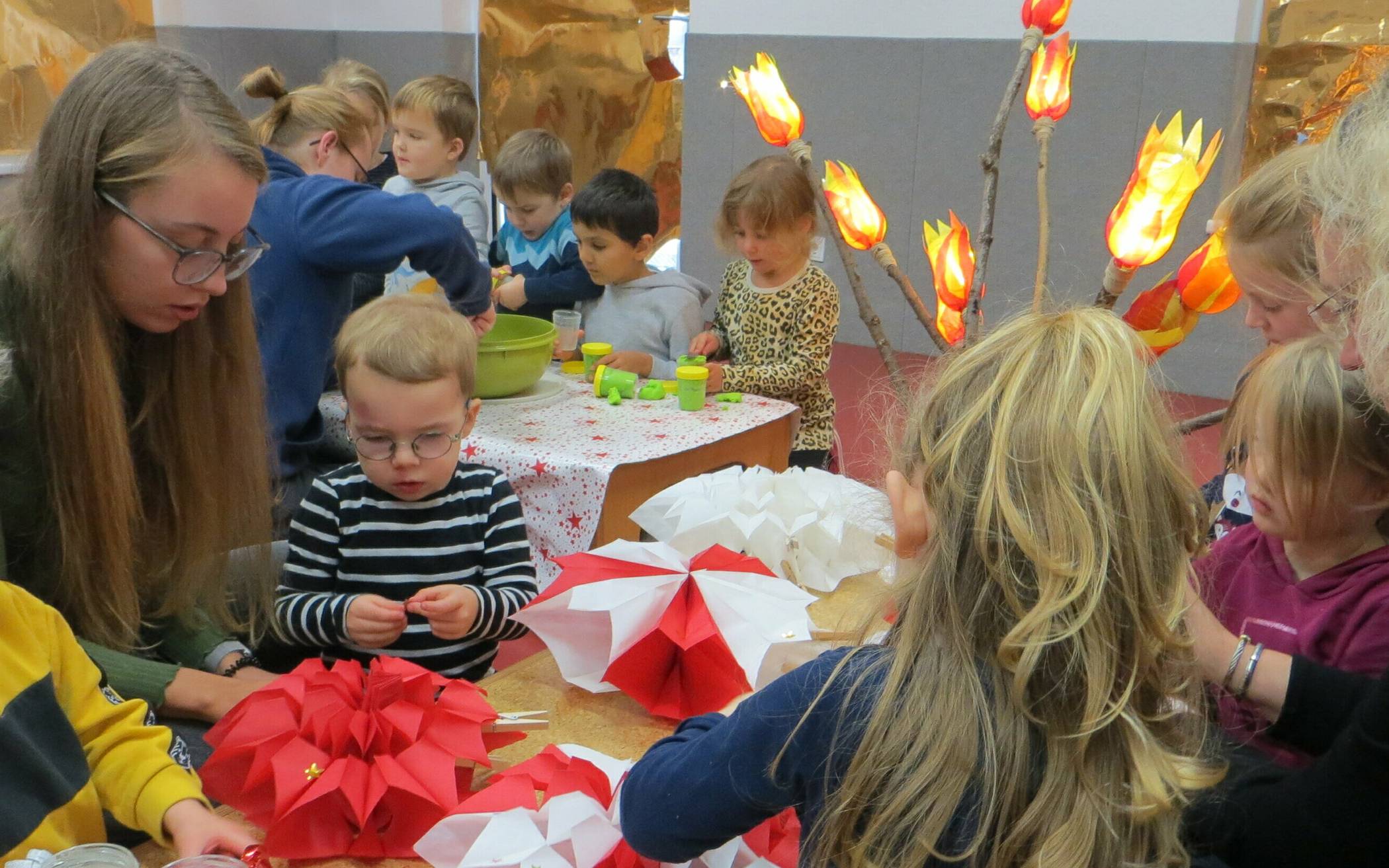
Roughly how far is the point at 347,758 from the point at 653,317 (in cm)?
199

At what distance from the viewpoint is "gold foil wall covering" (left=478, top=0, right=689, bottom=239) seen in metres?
5.77

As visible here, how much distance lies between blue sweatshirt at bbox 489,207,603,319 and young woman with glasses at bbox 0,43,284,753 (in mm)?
1578

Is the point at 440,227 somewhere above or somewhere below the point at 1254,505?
above

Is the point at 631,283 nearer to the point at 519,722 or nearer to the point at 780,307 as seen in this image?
the point at 780,307

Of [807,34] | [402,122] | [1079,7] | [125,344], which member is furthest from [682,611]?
[807,34]

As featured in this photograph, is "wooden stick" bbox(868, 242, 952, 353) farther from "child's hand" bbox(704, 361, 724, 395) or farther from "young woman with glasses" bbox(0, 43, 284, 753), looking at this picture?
"child's hand" bbox(704, 361, 724, 395)

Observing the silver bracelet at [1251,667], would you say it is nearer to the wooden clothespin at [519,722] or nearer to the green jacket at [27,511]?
the wooden clothespin at [519,722]

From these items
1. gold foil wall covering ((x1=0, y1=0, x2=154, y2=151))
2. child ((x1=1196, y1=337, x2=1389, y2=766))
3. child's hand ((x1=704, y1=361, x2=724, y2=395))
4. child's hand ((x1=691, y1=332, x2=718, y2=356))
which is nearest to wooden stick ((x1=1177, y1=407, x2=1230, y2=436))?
child ((x1=1196, y1=337, x2=1389, y2=766))

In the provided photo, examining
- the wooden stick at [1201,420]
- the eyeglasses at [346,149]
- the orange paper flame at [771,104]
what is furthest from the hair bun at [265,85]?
the wooden stick at [1201,420]

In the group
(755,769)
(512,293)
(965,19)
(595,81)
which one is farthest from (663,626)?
(595,81)

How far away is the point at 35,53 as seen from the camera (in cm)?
440

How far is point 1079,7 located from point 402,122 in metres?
2.97

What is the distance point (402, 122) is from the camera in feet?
11.6

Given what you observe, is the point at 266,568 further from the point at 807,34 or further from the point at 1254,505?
the point at 807,34
